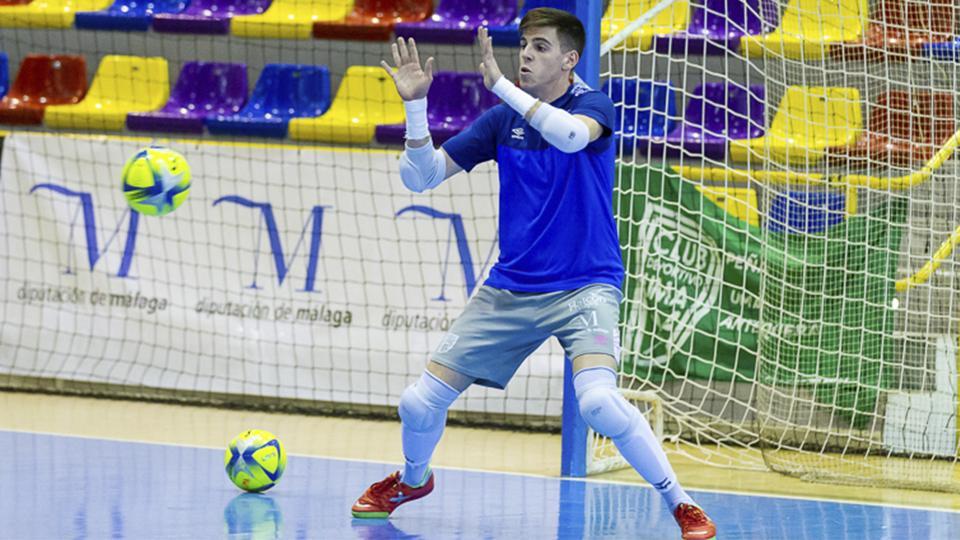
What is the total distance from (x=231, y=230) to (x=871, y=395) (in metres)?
3.84

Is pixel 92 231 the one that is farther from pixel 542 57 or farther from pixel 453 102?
pixel 542 57

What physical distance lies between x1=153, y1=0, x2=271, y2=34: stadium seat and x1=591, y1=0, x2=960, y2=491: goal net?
3453 mm

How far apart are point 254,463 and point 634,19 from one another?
3622 mm

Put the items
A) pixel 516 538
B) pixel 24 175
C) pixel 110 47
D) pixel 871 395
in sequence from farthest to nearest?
1. pixel 110 47
2. pixel 24 175
3. pixel 871 395
4. pixel 516 538

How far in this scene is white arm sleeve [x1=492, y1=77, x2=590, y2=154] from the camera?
488cm

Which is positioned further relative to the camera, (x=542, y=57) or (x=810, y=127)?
(x=810, y=127)

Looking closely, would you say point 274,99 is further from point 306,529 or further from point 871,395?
point 306,529

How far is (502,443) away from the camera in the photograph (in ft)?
26.2

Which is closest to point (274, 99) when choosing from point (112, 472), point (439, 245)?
point (439, 245)

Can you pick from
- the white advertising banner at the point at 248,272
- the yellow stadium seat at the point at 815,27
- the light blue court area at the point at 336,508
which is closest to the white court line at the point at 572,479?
the light blue court area at the point at 336,508

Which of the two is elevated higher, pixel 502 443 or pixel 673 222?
pixel 673 222

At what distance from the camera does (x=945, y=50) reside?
738 cm

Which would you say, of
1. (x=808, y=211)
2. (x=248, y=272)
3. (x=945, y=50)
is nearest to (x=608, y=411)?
(x=808, y=211)

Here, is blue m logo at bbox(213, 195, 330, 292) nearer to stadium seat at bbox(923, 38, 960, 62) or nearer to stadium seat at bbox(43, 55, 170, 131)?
stadium seat at bbox(43, 55, 170, 131)
